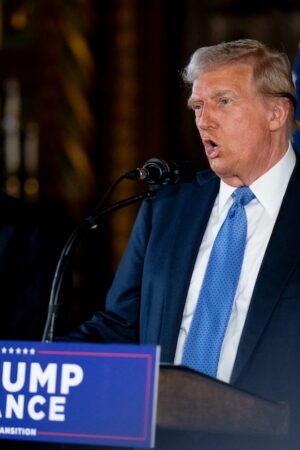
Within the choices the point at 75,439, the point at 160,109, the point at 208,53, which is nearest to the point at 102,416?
the point at 75,439

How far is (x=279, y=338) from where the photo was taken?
2578mm

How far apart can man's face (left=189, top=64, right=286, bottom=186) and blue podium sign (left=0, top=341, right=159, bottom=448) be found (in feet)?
2.69

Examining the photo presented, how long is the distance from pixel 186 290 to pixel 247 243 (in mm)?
198

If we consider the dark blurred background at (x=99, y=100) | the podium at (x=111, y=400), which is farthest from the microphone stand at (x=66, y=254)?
the dark blurred background at (x=99, y=100)

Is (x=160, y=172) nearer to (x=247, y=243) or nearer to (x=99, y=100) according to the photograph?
(x=247, y=243)

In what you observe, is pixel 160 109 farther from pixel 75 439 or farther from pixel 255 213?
pixel 75 439

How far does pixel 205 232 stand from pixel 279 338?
0.42 metres

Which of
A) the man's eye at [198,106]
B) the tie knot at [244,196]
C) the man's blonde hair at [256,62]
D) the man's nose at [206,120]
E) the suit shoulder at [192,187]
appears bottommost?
the tie knot at [244,196]

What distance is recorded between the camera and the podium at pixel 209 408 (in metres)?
2.12

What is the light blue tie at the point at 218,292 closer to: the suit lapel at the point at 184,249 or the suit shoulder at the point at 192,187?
the suit lapel at the point at 184,249

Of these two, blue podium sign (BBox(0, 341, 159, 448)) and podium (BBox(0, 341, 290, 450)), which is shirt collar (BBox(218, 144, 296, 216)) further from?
blue podium sign (BBox(0, 341, 159, 448))

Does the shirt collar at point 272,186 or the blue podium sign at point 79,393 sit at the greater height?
the shirt collar at point 272,186

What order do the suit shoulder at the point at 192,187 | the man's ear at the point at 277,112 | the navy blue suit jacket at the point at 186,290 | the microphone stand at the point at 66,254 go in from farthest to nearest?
the suit shoulder at the point at 192,187
the man's ear at the point at 277,112
the navy blue suit jacket at the point at 186,290
the microphone stand at the point at 66,254

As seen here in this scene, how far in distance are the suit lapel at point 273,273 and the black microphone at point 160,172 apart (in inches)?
12.6
